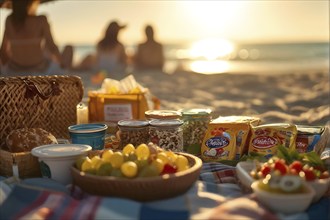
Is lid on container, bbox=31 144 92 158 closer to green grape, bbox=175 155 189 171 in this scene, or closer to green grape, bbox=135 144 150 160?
green grape, bbox=135 144 150 160

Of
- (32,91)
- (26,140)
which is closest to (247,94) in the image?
(32,91)

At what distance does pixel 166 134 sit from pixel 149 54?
7.61 meters

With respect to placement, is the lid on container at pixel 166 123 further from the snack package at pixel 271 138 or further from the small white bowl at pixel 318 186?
the small white bowl at pixel 318 186

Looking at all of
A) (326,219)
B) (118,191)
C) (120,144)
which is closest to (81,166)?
(118,191)

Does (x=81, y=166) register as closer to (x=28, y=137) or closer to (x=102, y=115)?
(x=28, y=137)

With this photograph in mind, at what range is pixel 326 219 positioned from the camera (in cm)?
178

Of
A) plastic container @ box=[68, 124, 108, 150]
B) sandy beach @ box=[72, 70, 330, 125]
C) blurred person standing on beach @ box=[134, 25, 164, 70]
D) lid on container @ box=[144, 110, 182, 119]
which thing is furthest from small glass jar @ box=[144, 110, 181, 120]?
blurred person standing on beach @ box=[134, 25, 164, 70]

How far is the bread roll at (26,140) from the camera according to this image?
2211 millimetres

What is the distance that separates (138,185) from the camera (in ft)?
5.54

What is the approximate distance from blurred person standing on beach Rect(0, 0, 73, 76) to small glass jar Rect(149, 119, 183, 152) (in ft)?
11.4

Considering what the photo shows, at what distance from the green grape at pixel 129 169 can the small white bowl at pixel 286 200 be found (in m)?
0.42

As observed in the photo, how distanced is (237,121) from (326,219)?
0.81 meters

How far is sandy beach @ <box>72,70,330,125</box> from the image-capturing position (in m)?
5.34

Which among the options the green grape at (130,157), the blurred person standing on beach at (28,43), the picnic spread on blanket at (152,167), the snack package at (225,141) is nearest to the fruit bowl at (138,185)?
the picnic spread on blanket at (152,167)
